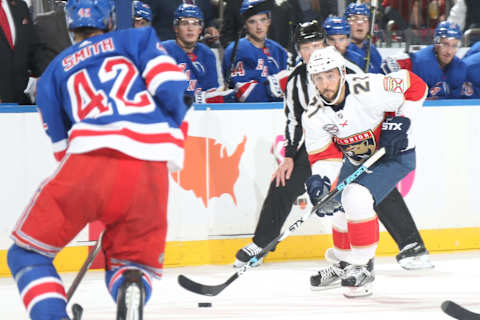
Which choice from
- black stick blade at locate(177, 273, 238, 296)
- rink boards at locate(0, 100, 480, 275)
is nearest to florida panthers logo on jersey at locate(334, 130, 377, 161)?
black stick blade at locate(177, 273, 238, 296)

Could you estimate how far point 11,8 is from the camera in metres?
4.40

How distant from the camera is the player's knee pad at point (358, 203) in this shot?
356cm

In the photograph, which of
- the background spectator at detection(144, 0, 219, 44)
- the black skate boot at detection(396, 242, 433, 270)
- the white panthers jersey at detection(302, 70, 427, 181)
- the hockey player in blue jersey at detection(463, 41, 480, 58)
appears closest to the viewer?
the white panthers jersey at detection(302, 70, 427, 181)

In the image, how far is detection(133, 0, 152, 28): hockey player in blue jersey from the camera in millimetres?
4871

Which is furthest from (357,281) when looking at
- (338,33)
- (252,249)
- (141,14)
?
(141,14)

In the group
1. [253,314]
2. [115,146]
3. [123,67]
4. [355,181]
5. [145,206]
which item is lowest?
[253,314]

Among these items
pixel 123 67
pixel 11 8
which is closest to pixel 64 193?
pixel 123 67

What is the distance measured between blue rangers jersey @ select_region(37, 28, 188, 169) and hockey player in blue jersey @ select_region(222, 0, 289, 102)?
2.37 m

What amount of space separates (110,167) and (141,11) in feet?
9.10

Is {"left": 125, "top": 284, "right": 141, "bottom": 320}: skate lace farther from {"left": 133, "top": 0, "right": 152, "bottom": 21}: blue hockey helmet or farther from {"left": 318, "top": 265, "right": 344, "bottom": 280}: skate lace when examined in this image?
{"left": 133, "top": 0, "right": 152, "bottom": 21}: blue hockey helmet

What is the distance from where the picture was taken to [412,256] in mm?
4125

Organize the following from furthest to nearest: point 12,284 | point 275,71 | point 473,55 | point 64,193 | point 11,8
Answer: point 473,55
point 275,71
point 11,8
point 12,284
point 64,193

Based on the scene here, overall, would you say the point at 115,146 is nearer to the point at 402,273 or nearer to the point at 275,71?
the point at 402,273

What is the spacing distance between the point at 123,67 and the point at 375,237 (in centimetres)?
168
